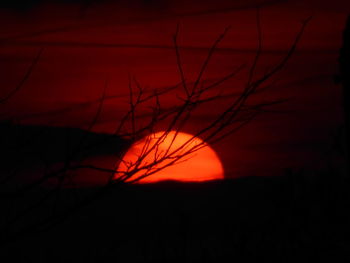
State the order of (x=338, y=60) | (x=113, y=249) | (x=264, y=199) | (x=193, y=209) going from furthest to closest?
(x=193, y=209)
(x=264, y=199)
(x=113, y=249)
(x=338, y=60)

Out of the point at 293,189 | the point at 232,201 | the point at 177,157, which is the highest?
the point at 232,201

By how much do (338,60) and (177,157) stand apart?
1561mm

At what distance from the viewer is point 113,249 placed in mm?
6613

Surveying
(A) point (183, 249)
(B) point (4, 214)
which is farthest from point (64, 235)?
(B) point (4, 214)

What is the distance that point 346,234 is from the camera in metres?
5.89

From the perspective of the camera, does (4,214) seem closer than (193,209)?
Yes

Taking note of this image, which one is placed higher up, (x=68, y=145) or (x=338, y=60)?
(x=338, y=60)

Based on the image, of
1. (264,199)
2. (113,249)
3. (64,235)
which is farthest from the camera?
(264,199)

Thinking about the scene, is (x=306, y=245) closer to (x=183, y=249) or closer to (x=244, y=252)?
(x=244, y=252)

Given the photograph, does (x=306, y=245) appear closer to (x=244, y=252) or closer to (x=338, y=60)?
(x=244, y=252)

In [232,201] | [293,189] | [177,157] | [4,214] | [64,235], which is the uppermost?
[232,201]

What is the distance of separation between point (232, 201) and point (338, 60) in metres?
6.36

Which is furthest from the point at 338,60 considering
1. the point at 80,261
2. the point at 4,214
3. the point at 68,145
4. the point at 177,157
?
the point at 80,261

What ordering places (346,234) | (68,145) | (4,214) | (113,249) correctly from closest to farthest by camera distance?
(68,145) → (4,214) → (346,234) → (113,249)
